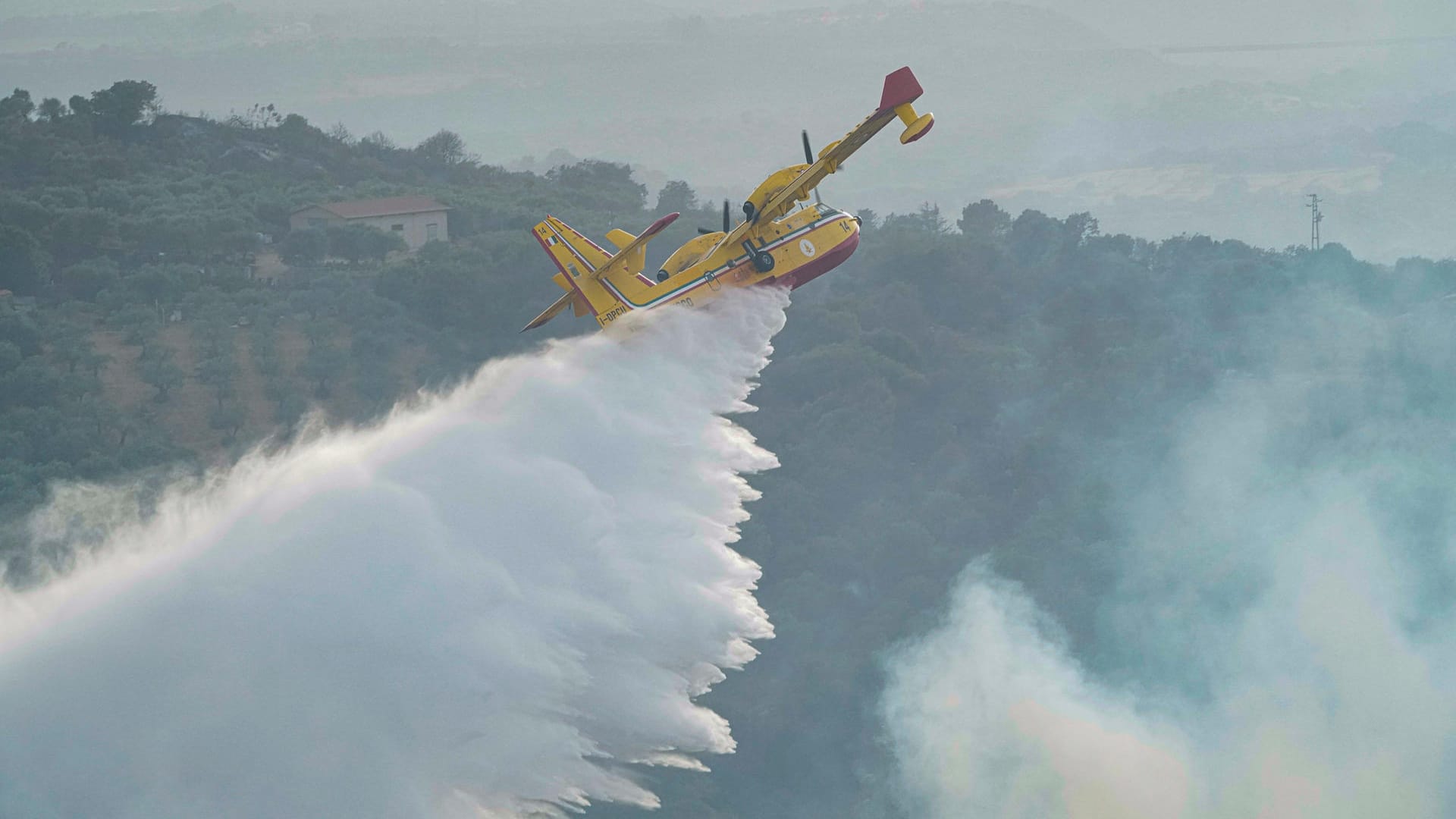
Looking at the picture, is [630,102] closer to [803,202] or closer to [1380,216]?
[1380,216]

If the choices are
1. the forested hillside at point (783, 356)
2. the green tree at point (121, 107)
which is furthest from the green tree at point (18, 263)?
the green tree at point (121, 107)

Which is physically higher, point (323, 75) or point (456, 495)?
point (323, 75)

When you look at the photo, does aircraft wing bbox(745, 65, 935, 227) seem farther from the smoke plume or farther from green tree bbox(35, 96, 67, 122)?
green tree bbox(35, 96, 67, 122)

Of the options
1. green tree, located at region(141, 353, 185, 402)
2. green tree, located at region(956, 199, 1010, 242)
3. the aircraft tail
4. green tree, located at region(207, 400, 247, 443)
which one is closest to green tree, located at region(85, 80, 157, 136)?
green tree, located at region(141, 353, 185, 402)

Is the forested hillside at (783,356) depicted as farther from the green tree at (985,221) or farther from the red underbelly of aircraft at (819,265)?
the red underbelly of aircraft at (819,265)

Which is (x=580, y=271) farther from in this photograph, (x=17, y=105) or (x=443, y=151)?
(x=443, y=151)

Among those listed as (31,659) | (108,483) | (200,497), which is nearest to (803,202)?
(200,497)

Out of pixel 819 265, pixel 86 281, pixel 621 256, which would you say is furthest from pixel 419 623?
pixel 86 281
